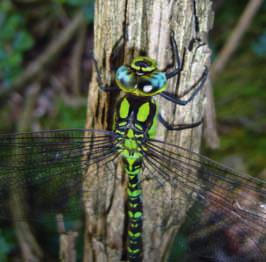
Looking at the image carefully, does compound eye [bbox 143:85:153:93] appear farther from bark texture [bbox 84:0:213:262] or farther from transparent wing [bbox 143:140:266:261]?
transparent wing [bbox 143:140:266:261]

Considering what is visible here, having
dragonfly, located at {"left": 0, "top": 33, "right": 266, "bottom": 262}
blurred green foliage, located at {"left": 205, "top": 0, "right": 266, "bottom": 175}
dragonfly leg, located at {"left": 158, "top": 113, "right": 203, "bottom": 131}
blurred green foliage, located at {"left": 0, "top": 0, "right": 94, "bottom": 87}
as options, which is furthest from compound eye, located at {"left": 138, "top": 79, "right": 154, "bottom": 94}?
blurred green foliage, located at {"left": 0, "top": 0, "right": 94, "bottom": 87}

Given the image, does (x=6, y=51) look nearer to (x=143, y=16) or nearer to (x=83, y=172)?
(x=83, y=172)

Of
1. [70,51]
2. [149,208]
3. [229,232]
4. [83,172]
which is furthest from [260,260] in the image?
[70,51]

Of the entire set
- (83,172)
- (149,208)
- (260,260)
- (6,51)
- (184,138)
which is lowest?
(260,260)

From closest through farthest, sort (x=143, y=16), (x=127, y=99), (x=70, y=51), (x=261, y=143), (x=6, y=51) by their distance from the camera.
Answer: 1. (x=143, y=16)
2. (x=127, y=99)
3. (x=261, y=143)
4. (x=6, y=51)
5. (x=70, y=51)

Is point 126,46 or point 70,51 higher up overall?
point 70,51

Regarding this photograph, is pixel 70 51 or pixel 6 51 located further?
pixel 70 51

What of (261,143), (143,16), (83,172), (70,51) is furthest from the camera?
(70,51)
